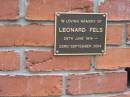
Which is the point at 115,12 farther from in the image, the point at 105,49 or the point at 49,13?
the point at 49,13

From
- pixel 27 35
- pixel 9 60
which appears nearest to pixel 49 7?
pixel 27 35

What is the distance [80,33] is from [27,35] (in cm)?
18

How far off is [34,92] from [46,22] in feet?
0.79

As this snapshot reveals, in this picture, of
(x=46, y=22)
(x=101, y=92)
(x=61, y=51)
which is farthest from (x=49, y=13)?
(x=101, y=92)

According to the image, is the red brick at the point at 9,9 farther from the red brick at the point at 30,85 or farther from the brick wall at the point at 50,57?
the red brick at the point at 30,85

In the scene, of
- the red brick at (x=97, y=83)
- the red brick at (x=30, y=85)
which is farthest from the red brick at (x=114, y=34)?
the red brick at (x=30, y=85)

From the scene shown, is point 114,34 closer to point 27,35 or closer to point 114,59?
point 114,59

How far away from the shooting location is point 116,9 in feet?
4.29

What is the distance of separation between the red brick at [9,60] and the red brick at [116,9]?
1.09ft

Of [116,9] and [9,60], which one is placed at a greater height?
[116,9]

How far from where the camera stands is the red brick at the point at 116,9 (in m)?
1.30

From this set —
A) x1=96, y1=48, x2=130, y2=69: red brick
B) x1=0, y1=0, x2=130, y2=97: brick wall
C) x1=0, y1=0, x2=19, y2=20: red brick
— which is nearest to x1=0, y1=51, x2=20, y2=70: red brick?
x1=0, y1=0, x2=130, y2=97: brick wall

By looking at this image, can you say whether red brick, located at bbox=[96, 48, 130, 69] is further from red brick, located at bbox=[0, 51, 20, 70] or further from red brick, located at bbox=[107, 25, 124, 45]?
red brick, located at bbox=[0, 51, 20, 70]

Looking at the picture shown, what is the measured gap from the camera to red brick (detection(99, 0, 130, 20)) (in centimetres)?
130
